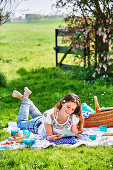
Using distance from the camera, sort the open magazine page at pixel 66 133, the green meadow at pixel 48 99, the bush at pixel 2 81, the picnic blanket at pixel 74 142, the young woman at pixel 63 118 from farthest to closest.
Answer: the bush at pixel 2 81 → the open magazine page at pixel 66 133 → the young woman at pixel 63 118 → the picnic blanket at pixel 74 142 → the green meadow at pixel 48 99

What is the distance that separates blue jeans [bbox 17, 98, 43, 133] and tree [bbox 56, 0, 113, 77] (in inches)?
128

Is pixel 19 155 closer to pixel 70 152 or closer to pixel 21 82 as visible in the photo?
pixel 70 152

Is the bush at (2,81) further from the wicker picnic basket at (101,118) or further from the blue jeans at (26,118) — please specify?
the wicker picnic basket at (101,118)

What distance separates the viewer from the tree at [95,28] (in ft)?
25.1

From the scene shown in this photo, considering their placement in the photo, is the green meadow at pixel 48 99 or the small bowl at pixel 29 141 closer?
the green meadow at pixel 48 99

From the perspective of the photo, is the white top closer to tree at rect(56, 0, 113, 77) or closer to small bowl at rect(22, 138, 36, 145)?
small bowl at rect(22, 138, 36, 145)

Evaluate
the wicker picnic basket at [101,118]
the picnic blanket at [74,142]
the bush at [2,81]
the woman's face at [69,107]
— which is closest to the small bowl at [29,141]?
the picnic blanket at [74,142]

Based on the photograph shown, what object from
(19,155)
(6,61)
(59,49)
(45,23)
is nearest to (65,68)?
(59,49)

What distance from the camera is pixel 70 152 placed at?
346 centimetres

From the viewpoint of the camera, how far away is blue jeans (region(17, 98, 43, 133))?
14.3 feet

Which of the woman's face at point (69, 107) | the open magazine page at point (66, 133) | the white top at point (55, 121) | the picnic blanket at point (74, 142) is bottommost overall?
the picnic blanket at point (74, 142)

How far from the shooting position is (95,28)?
7.93m

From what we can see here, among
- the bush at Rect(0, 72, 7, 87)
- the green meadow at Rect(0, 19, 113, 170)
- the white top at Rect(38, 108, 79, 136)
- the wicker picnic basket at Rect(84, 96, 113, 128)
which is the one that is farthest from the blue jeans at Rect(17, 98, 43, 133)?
the bush at Rect(0, 72, 7, 87)

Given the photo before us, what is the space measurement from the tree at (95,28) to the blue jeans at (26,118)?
3254 millimetres
